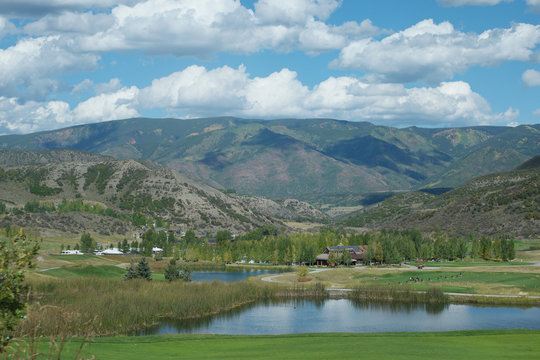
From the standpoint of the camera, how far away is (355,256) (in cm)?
15625

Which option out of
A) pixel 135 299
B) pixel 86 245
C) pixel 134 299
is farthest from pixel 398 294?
pixel 86 245

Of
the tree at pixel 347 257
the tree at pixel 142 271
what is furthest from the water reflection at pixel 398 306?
the tree at pixel 347 257

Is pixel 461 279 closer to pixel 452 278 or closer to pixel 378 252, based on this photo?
pixel 452 278

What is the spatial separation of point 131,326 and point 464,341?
35.1 m

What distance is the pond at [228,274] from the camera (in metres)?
125

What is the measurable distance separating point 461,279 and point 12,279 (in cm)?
9816

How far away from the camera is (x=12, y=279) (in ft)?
48.4

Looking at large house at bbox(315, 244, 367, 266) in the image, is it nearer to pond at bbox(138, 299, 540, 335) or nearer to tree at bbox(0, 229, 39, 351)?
pond at bbox(138, 299, 540, 335)

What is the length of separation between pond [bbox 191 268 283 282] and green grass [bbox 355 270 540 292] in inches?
1106

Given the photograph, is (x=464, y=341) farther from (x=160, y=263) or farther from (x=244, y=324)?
(x=160, y=263)

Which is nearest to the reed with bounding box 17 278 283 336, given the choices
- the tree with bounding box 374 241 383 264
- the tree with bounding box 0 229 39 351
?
the tree with bounding box 0 229 39 351

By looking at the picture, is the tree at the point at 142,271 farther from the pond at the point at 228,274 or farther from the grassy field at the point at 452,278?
the pond at the point at 228,274

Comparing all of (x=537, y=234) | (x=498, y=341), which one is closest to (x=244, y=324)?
(x=498, y=341)

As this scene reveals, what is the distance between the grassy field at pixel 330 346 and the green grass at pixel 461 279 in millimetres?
48569
